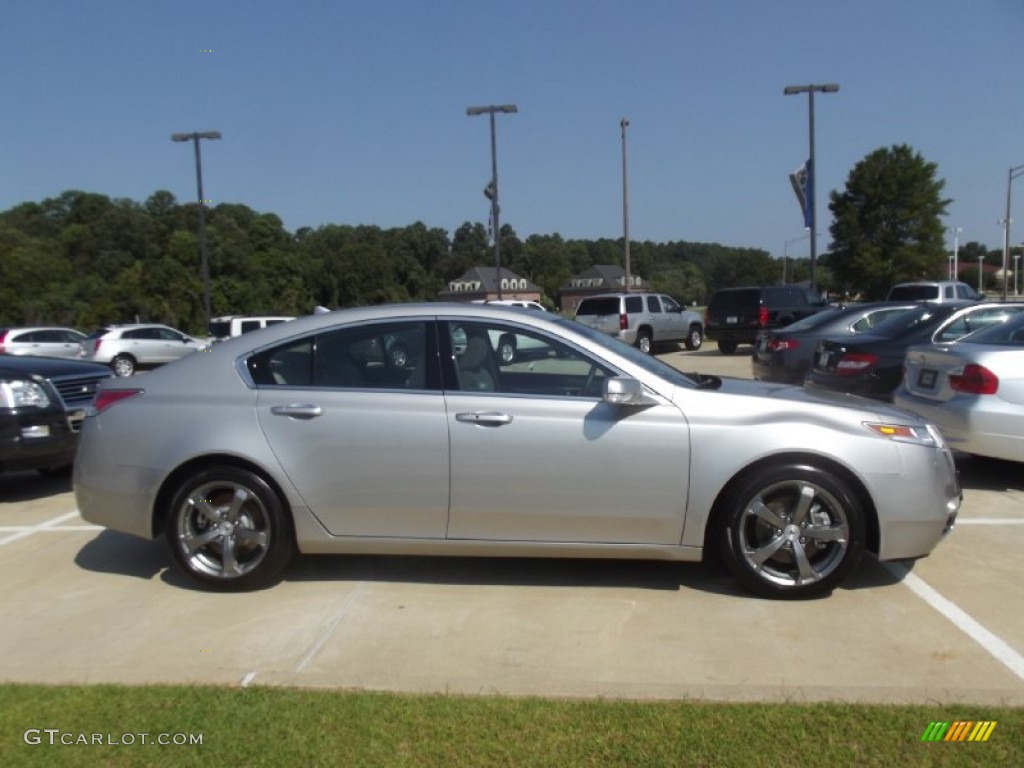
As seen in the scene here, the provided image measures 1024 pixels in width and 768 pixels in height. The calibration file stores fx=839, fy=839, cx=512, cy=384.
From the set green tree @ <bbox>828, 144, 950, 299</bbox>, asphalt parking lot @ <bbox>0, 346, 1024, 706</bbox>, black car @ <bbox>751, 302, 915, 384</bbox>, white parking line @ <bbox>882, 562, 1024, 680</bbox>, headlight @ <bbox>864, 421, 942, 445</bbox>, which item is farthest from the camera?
green tree @ <bbox>828, 144, 950, 299</bbox>

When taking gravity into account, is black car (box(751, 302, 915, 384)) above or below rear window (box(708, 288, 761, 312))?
below

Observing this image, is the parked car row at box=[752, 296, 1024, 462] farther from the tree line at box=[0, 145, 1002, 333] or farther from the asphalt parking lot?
the tree line at box=[0, 145, 1002, 333]

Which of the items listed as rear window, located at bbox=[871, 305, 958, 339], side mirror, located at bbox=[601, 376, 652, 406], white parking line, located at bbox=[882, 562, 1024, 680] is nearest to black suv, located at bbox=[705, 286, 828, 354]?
rear window, located at bbox=[871, 305, 958, 339]

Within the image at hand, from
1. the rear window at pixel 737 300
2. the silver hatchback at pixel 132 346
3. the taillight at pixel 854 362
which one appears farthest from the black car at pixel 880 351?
the silver hatchback at pixel 132 346

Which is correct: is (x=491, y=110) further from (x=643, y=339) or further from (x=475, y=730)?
(x=475, y=730)

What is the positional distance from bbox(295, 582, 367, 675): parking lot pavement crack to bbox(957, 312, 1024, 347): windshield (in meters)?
5.50

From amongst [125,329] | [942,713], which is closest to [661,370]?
[942,713]

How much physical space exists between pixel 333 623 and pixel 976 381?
17.0 ft

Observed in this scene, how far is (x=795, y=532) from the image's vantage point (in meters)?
4.28

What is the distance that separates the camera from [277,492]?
14.9 feet

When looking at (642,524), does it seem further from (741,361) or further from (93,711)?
(741,361)

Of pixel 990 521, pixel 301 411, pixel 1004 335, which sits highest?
pixel 1004 335

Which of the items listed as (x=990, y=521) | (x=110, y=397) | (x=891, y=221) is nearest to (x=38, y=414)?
(x=110, y=397)

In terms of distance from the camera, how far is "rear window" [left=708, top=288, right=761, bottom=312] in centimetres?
2325
